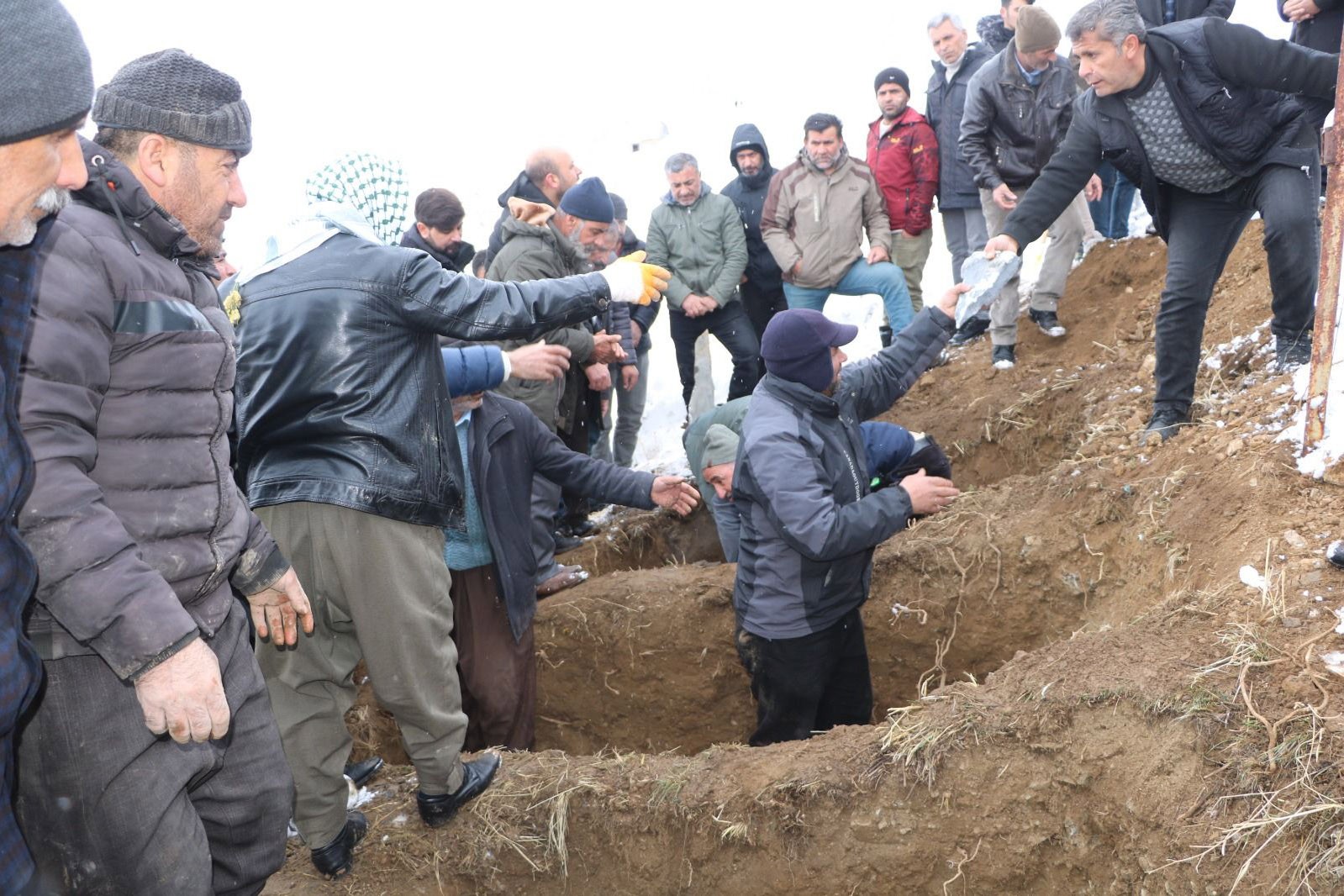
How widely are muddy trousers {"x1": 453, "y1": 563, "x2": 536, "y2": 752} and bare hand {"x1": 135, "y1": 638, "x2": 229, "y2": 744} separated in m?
2.52

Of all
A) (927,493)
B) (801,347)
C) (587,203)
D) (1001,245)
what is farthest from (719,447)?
(587,203)

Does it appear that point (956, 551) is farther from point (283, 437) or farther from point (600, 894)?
point (283, 437)

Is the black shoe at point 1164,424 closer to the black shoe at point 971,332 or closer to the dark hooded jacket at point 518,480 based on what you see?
the dark hooded jacket at point 518,480

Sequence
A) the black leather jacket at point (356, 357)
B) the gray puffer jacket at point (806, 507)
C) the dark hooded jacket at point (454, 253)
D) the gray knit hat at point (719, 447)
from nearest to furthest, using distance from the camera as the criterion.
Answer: the black leather jacket at point (356, 357) < the gray puffer jacket at point (806, 507) < the gray knit hat at point (719, 447) < the dark hooded jacket at point (454, 253)

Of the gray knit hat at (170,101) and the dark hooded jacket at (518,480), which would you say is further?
the dark hooded jacket at (518,480)

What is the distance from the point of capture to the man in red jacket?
7672mm

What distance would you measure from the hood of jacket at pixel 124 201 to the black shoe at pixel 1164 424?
13.6 ft

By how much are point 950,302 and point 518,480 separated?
2.10 meters

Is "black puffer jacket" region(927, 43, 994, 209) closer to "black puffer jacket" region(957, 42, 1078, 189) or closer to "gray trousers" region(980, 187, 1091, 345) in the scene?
"gray trousers" region(980, 187, 1091, 345)

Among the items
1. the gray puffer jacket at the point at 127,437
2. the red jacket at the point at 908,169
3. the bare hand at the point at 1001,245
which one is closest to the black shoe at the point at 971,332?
the red jacket at the point at 908,169

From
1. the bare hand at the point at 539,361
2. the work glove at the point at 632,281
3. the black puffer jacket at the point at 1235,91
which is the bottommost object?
the bare hand at the point at 539,361

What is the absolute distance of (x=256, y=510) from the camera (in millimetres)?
3242

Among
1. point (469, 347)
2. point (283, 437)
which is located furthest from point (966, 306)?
point (283, 437)

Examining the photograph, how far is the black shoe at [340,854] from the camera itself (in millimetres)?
3586
